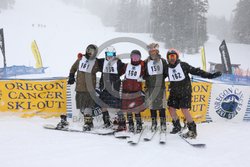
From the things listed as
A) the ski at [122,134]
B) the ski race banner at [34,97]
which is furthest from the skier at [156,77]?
the ski race banner at [34,97]

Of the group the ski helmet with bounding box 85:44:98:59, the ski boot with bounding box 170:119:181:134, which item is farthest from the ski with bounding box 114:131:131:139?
the ski helmet with bounding box 85:44:98:59

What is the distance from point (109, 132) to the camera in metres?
5.98

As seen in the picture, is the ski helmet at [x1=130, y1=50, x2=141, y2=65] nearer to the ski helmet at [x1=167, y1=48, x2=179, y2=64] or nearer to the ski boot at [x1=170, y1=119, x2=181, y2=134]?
the ski helmet at [x1=167, y1=48, x2=179, y2=64]

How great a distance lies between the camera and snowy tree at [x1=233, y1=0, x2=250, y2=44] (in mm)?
45188

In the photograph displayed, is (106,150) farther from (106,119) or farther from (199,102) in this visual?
(199,102)

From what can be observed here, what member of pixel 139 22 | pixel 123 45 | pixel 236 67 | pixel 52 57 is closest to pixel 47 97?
pixel 236 67

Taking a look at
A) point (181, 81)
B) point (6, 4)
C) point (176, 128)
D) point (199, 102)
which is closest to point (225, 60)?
point (199, 102)

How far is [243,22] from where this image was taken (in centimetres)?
4594

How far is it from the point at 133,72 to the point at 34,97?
296 cm

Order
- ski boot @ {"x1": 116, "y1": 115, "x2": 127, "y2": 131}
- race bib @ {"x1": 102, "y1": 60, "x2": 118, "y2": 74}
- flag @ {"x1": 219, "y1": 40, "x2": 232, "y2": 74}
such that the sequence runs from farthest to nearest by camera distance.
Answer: flag @ {"x1": 219, "y1": 40, "x2": 232, "y2": 74}
race bib @ {"x1": 102, "y1": 60, "x2": 118, "y2": 74}
ski boot @ {"x1": 116, "y1": 115, "x2": 127, "y2": 131}

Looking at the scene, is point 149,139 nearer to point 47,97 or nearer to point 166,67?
point 166,67

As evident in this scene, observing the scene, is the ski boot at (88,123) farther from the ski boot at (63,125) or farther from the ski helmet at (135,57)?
the ski helmet at (135,57)

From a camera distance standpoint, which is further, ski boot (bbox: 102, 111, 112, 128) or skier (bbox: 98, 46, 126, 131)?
ski boot (bbox: 102, 111, 112, 128)

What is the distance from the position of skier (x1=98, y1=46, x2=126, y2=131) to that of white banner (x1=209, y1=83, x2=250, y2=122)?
2.62m
